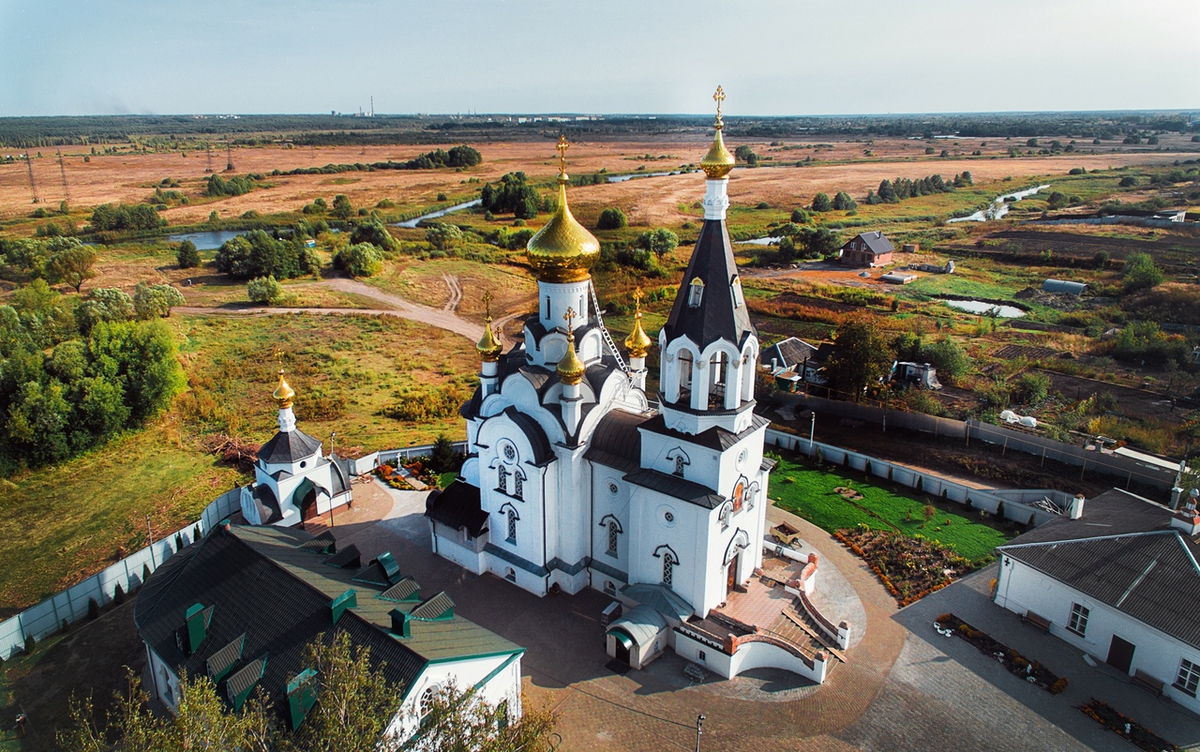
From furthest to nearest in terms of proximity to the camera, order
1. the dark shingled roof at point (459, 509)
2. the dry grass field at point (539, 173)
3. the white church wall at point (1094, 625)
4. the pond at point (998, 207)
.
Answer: the dry grass field at point (539, 173)
the pond at point (998, 207)
the dark shingled roof at point (459, 509)
the white church wall at point (1094, 625)

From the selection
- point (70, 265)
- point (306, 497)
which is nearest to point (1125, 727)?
point (306, 497)

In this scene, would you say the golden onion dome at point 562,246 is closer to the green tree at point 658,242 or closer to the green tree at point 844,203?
the green tree at point 658,242

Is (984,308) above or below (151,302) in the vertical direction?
below

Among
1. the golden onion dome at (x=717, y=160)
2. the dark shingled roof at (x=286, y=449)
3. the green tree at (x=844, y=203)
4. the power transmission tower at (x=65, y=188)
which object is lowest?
the dark shingled roof at (x=286, y=449)

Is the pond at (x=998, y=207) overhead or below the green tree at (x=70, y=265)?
overhead

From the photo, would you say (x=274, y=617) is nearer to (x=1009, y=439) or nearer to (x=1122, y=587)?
(x=1122, y=587)

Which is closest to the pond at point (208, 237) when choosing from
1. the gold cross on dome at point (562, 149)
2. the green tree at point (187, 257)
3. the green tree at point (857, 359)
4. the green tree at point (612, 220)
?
the green tree at point (187, 257)

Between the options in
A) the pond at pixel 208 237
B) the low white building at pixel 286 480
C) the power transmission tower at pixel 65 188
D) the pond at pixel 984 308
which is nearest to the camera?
the low white building at pixel 286 480
